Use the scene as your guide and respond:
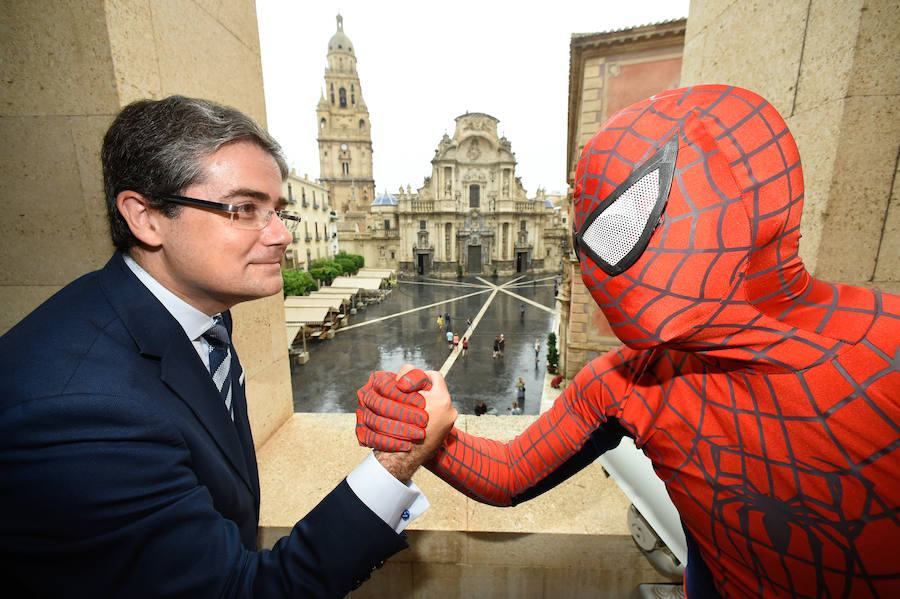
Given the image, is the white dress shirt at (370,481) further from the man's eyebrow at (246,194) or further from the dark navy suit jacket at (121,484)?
the man's eyebrow at (246,194)

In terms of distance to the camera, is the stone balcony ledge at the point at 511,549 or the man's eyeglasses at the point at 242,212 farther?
the stone balcony ledge at the point at 511,549

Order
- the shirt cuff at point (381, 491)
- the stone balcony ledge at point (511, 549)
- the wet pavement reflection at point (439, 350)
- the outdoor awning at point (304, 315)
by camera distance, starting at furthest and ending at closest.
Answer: the outdoor awning at point (304, 315) → the wet pavement reflection at point (439, 350) → the stone balcony ledge at point (511, 549) → the shirt cuff at point (381, 491)

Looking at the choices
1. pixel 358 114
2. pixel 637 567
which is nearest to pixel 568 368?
pixel 637 567

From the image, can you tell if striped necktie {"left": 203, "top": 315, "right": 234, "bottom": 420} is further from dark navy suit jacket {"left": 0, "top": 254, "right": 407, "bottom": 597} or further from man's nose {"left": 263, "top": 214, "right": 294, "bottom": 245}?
man's nose {"left": 263, "top": 214, "right": 294, "bottom": 245}

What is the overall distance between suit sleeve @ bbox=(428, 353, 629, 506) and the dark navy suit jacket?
1.27ft

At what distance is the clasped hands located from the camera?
111 cm

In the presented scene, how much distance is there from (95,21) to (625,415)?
2536mm

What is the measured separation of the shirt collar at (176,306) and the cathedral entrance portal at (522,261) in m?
40.3

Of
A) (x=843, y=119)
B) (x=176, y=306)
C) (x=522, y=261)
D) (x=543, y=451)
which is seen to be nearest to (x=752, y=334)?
(x=543, y=451)

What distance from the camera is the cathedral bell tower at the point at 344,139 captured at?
5003 centimetres

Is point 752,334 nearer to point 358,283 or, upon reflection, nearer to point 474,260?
point 358,283

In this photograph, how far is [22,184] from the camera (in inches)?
67.7

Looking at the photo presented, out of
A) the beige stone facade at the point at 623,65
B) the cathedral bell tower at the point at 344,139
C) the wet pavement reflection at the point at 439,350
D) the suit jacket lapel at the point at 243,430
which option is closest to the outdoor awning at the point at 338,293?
the wet pavement reflection at the point at 439,350

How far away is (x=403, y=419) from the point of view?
112 centimetres
